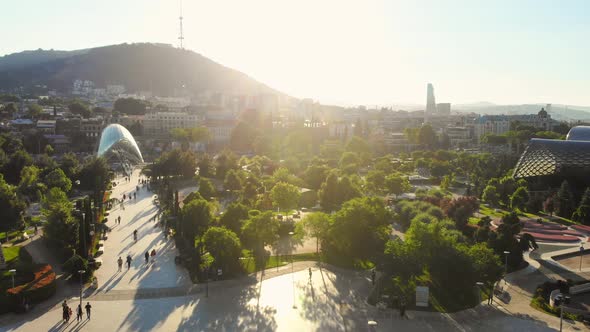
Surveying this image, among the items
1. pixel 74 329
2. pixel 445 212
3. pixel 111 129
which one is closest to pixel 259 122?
pixel 111 129

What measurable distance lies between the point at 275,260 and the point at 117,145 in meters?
39.0

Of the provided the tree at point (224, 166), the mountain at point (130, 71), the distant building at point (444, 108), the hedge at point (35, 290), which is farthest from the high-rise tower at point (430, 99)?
the hedge at point (35, 290)

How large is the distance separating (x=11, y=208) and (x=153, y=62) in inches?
5300

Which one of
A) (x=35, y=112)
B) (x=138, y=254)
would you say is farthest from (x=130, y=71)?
(x=138, y=254)

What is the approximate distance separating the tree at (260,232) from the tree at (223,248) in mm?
1832

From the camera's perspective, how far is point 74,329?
13.8m

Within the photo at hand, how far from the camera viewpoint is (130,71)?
149m

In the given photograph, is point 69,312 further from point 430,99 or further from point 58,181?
point 430,99

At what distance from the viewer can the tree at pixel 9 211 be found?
950 inches

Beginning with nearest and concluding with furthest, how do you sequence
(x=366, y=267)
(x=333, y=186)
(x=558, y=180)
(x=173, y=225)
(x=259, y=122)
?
1. (x=366, y=267)
2. (x=173, y=225)
3. (x=333, y=186)
4. (x=558, y=180)
5. (x=259, y=122)

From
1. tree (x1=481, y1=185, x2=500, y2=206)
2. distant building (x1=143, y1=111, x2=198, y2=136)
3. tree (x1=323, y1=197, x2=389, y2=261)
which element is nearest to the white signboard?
tree (x1=323, y1=197, x2=389, y2=261)

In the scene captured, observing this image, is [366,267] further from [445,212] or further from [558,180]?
[558,180]

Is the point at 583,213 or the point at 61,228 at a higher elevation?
the point at 61,228

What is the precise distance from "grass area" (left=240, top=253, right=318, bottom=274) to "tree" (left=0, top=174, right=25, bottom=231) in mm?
12836
